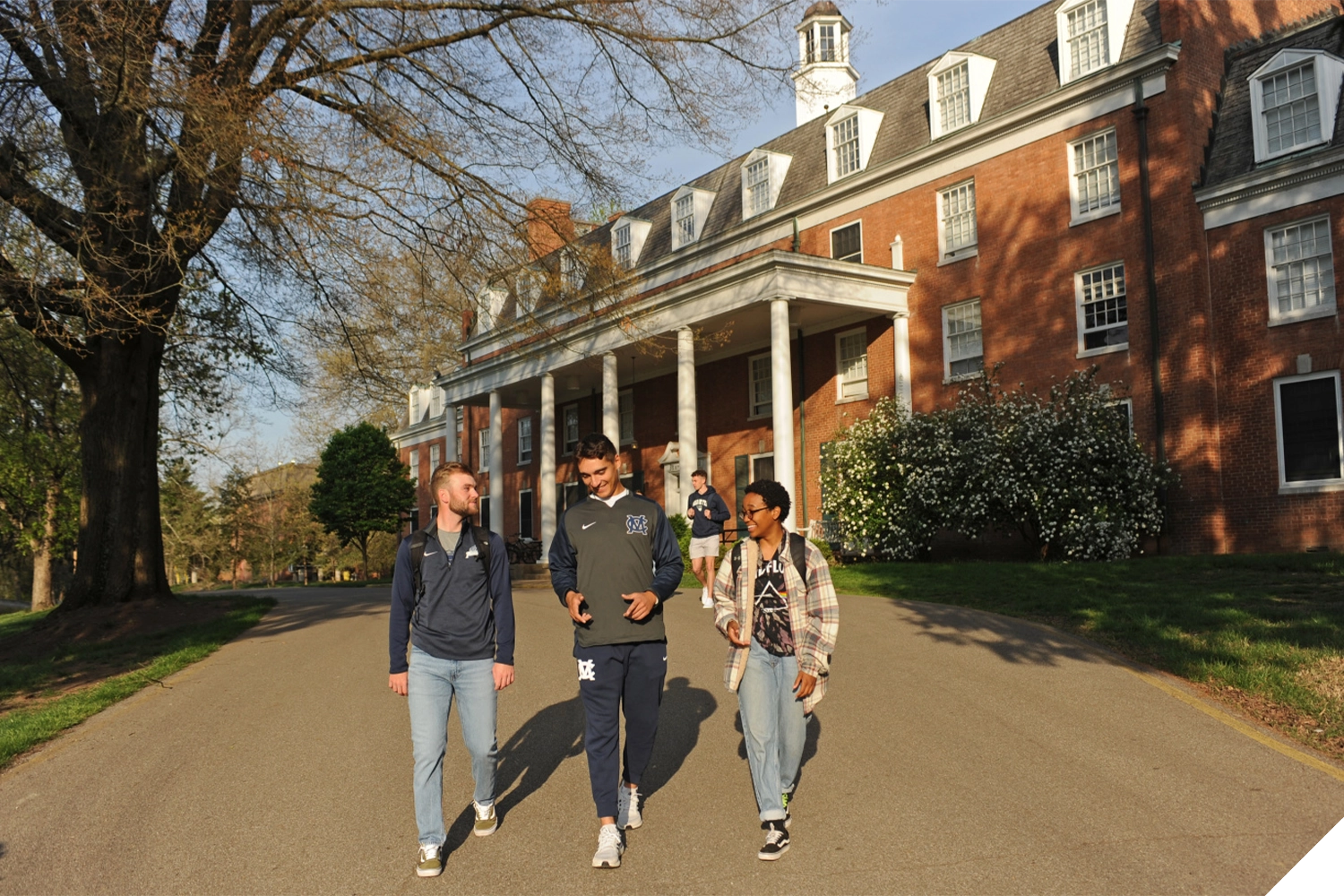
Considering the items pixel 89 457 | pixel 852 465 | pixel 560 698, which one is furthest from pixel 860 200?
pixel 560 698

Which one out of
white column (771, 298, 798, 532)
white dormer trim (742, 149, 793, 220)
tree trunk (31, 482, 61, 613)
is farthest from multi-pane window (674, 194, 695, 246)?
tree trunk (31, 482, 61, 613)

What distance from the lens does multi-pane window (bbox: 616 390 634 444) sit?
1396 inches

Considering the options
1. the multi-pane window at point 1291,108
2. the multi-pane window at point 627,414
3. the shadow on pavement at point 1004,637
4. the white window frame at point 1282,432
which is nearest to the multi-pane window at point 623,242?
the multi-pane window at point 627,414

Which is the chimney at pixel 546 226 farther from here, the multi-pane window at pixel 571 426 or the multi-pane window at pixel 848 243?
the multi-pane window at pixel 571 426

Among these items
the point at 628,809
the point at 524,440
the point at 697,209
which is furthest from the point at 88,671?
the point at 524,440

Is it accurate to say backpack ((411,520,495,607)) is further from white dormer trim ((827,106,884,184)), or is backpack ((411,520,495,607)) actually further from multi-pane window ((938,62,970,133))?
white dormer trim ((827,106,884,184))

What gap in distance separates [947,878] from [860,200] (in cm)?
2361

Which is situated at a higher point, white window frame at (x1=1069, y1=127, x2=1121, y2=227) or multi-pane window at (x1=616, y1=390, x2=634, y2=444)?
white window frame at (x1=1069, y1=127, x2=1121, y2=227)

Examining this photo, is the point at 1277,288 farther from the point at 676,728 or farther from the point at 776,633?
the point at 776,633

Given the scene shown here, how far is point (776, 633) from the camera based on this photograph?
546cm

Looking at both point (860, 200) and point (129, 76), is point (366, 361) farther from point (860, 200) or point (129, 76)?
point (860, 200)

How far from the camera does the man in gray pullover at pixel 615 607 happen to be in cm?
539

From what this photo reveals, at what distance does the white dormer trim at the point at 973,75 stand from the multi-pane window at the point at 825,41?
1150cm

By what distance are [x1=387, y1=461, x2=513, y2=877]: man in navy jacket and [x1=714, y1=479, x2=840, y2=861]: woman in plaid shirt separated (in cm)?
119
